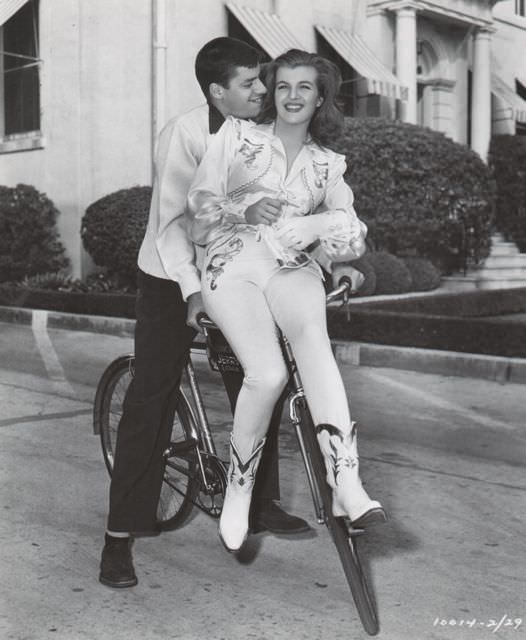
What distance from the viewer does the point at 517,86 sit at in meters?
23.1

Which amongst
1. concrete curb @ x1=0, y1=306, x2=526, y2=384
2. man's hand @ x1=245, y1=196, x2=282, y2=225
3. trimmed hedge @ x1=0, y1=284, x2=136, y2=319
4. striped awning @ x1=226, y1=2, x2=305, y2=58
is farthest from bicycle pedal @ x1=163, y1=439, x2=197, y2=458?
striped awning @ x1=226, y1=2, x2=305, y2=58

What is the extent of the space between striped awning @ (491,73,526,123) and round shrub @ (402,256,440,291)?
653cm

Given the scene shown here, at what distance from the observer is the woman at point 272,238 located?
10.8 feet

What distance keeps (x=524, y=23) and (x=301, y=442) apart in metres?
21.4

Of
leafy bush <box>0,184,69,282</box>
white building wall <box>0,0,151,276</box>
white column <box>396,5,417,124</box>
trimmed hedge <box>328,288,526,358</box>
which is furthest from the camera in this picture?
white column <box>396,5,417,124</box>

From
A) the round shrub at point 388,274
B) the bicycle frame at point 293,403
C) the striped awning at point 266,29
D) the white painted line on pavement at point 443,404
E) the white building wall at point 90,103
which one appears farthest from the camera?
the striped awning at point 266,29

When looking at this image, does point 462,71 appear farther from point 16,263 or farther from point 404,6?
point 16,263

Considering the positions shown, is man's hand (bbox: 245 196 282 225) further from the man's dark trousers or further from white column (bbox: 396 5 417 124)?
white column (bbox: 396 5 417 124)

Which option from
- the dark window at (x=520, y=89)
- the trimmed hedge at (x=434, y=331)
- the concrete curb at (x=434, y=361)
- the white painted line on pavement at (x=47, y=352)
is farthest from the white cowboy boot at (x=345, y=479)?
the dark window at (x=520, y=89)

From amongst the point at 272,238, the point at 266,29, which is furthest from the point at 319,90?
the point at 266,29

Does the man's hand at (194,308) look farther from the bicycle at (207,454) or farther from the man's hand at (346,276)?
Answer: the man's hand at (346,276)

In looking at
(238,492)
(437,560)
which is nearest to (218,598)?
(238,492)

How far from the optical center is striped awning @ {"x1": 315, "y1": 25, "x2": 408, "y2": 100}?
55.5ft

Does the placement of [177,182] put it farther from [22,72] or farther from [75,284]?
[22,72]
